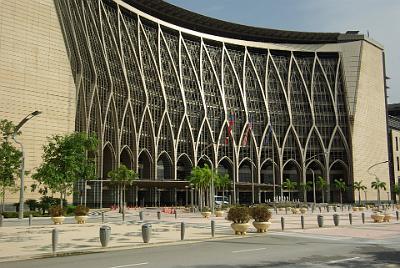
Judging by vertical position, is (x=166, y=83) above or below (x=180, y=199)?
above

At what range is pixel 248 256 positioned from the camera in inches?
672

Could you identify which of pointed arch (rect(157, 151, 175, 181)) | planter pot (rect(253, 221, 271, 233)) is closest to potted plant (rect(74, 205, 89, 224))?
planter pot (rect(253, 221, 271, 233))

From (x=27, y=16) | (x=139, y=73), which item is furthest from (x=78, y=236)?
(x=139, y=73)

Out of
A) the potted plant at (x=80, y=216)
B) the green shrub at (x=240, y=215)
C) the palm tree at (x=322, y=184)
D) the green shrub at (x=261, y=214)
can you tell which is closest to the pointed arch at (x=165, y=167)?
the palm tree at (x=322, y=184)

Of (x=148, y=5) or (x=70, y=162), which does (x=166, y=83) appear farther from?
(x=70, y=162)

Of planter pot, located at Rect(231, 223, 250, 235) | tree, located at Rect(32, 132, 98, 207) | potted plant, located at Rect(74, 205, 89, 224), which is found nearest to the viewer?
planter pot, located at Rect(231, 223, 250, 235)

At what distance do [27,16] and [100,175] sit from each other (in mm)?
31467

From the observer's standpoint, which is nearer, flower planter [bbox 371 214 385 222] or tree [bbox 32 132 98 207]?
flower planter [bbox 371 214 385 222]

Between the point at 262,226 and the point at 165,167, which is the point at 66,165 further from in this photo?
the point at 165,167

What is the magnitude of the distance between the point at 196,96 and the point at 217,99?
681cm

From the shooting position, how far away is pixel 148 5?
9888 centimetres

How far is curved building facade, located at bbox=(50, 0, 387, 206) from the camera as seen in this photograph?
86156mm

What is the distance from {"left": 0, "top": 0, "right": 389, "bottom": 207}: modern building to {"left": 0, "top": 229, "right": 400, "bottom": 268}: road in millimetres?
44416

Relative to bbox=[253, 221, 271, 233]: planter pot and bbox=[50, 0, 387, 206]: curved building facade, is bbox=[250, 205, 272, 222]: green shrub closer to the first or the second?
bbox=[253, 221, 271, 233]: planter pot
